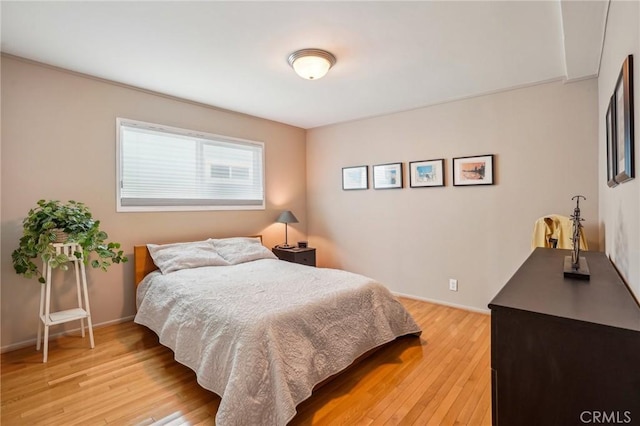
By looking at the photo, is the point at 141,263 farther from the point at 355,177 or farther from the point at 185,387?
the point at 355,177

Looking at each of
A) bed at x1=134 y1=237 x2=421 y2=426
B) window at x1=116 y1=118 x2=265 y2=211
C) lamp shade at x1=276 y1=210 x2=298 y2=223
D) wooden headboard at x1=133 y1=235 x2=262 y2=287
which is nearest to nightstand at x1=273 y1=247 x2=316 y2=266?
lamp shade at x1=276 y1=210 x2=298 y2=223

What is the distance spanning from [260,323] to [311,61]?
6.71 feet

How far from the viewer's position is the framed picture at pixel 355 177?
445cm

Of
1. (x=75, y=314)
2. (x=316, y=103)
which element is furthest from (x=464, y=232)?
(x=75, y=314)

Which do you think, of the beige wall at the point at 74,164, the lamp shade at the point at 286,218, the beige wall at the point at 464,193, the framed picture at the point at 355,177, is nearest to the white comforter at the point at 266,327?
the beige wall at the point at 74,164

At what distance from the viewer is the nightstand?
434cm

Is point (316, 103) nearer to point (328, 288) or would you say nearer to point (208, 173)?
point (208, 173)

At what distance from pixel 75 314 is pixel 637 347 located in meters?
3.53

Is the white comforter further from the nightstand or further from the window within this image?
the nightstand

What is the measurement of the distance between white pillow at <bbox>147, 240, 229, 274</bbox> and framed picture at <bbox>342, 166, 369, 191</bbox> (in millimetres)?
2145

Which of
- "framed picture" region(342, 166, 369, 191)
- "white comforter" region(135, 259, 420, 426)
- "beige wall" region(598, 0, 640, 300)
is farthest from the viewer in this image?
"framed picture" region(342, 166, 369, 191)

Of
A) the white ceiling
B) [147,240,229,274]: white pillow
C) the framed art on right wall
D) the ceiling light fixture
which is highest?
the white ceiling

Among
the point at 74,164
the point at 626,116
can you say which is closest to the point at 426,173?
the point at 626,116

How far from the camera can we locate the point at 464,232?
Answer: 142 inches
